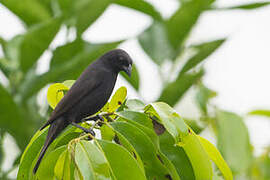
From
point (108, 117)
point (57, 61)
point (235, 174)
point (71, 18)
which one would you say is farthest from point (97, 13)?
point (108, 117)

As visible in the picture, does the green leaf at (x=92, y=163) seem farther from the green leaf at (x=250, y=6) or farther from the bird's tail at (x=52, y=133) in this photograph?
the green leaf at (x=250, y=6)

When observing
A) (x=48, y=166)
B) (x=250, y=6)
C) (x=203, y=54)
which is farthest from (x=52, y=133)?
(x=250, y=6)

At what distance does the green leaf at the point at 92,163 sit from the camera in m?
1.46

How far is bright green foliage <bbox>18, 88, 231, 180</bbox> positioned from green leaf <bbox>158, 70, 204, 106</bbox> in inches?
55.0

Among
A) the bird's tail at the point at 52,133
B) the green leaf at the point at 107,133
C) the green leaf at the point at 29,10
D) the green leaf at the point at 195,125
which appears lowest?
the green leaf at the point at 195,125

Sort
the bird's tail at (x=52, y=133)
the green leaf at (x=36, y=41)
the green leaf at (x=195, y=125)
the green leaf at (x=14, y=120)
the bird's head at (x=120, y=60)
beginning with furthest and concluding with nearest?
1. the green leaf at (x=36, y=41)
2. the green leaf at (x=14, y=120)
3. the green leaf at (x=195, y=125)
4. the bird's head at (x=120, y=60)
5. the bird's tail at (x=52, y=133)

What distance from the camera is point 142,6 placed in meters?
3.80

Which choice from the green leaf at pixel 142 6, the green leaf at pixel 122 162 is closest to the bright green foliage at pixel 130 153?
the green leaf at pixel 122 162

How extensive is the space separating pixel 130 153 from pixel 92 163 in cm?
20

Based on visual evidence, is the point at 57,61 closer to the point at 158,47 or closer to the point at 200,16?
the point at 158,47

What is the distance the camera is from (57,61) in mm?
3590

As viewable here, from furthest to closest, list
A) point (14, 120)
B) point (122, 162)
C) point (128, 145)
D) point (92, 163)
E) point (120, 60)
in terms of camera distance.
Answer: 1. point (14, 120)
2. point (120, 60)
3. point (128, 145)
4. point (122, 162)
5. point (92, 163)

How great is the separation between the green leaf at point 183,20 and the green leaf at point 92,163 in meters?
2.48

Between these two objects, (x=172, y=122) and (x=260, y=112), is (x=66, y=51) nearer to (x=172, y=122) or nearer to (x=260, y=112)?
(x=260, y=112)
